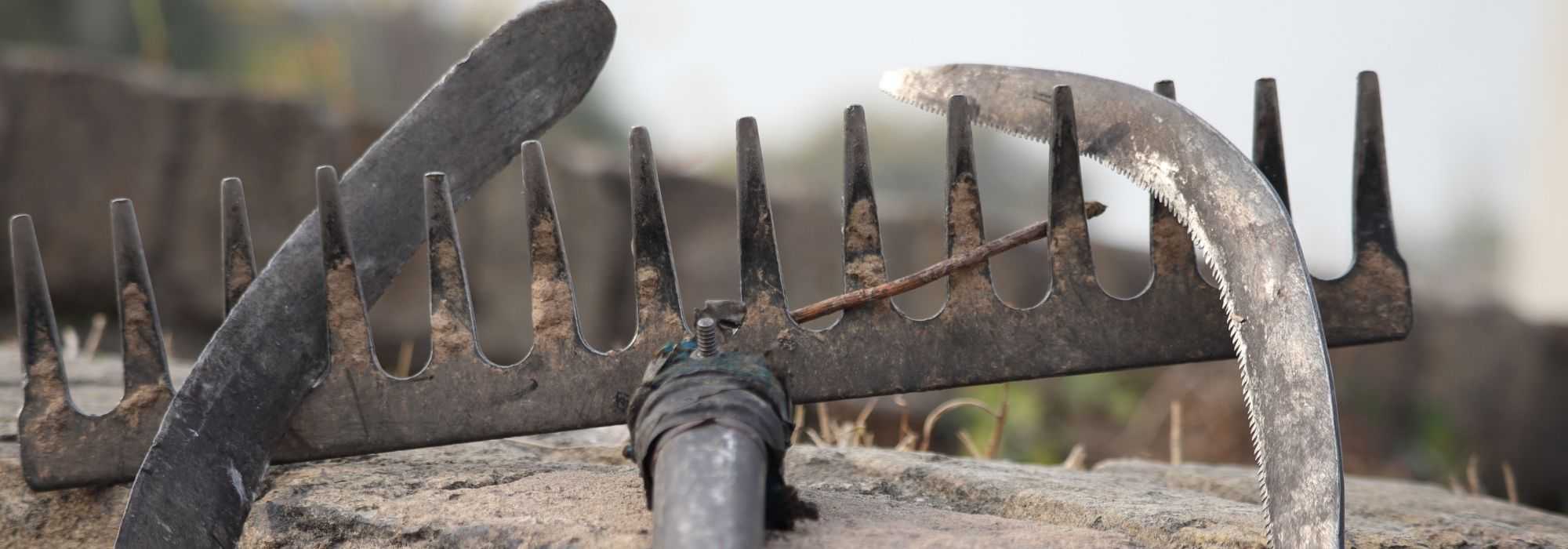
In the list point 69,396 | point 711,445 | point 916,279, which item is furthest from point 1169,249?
point 69,396

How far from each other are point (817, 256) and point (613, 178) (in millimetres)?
1132

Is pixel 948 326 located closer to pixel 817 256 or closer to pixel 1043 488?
pixel 1043 488

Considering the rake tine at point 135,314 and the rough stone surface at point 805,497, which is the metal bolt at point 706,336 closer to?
the rough stone surface at point 805,497

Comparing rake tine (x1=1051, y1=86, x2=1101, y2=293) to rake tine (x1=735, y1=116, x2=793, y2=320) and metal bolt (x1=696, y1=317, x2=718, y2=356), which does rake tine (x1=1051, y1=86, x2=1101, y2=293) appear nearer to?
rake tine (x1=735, y1=116, x2=793, y2=320)

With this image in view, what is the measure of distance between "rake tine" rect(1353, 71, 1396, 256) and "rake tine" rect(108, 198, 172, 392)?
1.94m

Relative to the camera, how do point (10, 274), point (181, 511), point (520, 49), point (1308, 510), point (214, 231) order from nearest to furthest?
point (1308, 510) → point (181, 511) → point (520, 49) → point (10, 274) → point (214, 231)

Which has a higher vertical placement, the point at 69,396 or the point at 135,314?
the point at 135,314

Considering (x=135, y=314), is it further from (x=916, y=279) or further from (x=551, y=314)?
(x=916, y=279)

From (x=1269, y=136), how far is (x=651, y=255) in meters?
1.01

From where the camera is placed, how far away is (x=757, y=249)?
1.93 m

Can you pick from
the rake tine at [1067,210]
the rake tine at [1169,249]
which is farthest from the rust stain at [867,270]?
the rake tine at [1169,249]

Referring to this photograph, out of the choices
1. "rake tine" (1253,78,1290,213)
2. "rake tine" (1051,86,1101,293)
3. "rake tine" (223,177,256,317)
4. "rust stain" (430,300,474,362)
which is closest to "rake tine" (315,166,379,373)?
"rust stain" (430,300,474,362)

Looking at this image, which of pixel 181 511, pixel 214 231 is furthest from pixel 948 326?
pixel 214 231

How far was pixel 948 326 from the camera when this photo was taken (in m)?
1.94
